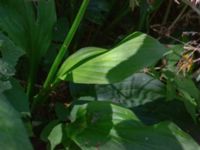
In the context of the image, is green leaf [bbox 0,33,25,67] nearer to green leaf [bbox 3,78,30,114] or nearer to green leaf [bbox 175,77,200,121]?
green leaf [bbox 3,78,30,114]

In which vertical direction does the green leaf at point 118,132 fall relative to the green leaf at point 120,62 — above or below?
below

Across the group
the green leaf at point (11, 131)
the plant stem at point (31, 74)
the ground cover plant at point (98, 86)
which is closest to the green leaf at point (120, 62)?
the ground cover plant at point (98, 86)

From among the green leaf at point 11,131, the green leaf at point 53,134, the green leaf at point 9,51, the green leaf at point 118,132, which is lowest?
the green leaf at point 53,134

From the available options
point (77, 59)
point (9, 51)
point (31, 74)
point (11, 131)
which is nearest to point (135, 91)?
point (77, 59)

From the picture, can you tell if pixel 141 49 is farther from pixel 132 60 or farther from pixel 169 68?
pixel 169 68

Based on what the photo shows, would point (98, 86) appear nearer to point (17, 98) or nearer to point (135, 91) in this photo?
point (135, 91)

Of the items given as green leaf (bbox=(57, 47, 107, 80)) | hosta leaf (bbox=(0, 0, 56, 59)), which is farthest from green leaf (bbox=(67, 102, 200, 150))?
hosta leaf (bbox=(0, 0, 56, 59))

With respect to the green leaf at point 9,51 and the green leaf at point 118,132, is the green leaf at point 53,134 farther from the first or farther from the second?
the green leaf at point 9,51
